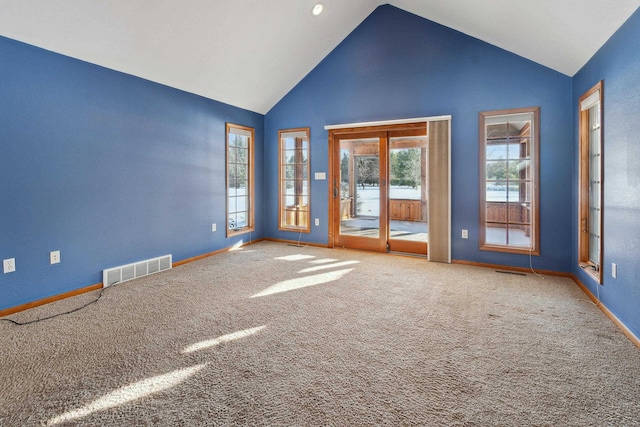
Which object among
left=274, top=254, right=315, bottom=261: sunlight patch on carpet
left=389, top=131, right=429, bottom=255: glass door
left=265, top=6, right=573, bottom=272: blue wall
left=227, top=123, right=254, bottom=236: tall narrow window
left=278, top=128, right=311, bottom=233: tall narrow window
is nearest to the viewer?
left=265, top=6, right=573, bottom=272: blue wall

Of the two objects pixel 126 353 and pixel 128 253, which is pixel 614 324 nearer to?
pixel 126 353

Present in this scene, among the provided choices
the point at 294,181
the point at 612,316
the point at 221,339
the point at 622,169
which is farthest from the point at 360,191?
the point at 221,339

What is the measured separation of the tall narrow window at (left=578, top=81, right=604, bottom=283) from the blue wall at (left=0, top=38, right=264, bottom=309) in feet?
16.2

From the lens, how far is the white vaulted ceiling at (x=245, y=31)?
2.89m

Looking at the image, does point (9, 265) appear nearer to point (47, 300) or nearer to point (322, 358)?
point (47, 300)

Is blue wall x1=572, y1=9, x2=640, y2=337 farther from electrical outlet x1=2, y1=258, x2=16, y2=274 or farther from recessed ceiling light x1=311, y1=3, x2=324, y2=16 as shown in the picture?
electrical outlet x1=2, y1=258, x2=16, y2=274

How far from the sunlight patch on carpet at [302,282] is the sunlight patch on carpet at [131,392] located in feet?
4.64

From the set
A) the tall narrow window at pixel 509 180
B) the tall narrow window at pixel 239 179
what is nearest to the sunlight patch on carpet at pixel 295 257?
the tall narrow window at pixel 239 179

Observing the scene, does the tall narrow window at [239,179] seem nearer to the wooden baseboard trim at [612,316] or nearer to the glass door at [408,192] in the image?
the glass door at [408,192]

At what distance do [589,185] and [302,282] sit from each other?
3409 mm

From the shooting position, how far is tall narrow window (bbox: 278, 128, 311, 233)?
6117 mm

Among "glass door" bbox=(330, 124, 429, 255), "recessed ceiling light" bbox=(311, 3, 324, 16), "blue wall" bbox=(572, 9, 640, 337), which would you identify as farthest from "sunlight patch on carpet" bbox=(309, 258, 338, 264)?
"recessed ceiling light" bbox=(311, 3, 324, 16)

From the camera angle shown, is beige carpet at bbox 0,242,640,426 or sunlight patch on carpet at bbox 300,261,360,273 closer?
beige carpet at bbox 0,242,640,426

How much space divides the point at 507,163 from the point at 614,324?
7.62 feet
